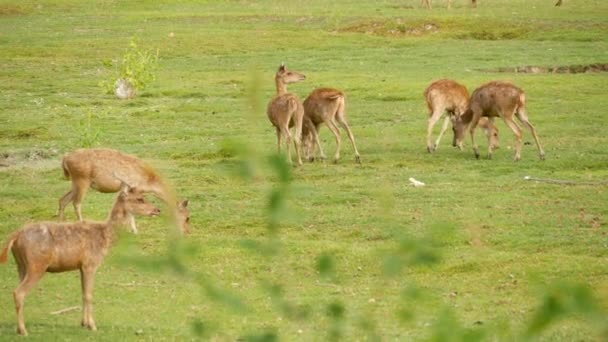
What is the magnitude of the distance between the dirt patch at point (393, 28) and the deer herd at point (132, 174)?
17.0m

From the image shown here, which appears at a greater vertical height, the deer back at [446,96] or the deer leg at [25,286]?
the deer leg at [25,286]

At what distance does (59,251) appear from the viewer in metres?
9.93

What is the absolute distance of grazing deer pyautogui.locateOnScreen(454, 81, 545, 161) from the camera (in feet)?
64.9

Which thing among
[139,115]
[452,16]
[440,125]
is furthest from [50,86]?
[452,16]

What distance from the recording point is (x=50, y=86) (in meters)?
28.5

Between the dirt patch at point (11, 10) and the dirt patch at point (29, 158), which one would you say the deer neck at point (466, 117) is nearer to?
the dirt patch at point (29, 158)

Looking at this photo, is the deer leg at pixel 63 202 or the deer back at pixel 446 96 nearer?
the deer leg at pixel 63 202

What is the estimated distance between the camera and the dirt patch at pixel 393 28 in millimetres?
38719

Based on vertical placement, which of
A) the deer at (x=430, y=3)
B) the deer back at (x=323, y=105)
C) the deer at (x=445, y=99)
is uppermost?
the deer back at (x=323, y=105)

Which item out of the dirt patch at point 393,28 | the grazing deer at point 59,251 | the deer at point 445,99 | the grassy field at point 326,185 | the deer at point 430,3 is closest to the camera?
the grassy field at point 326,185

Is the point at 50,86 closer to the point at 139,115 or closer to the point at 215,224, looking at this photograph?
the point at 139,115

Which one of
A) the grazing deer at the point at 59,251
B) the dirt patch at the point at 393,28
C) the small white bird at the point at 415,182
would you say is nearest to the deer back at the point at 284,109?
the small white bird at the point at 415,182

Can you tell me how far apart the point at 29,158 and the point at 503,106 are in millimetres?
7177

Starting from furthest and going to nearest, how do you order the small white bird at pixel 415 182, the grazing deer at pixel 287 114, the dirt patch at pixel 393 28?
1. the dirt patch at pixel 393 28
2. the grazing deer at pixel 287 114
3. the small white bird at pixel 415 182
